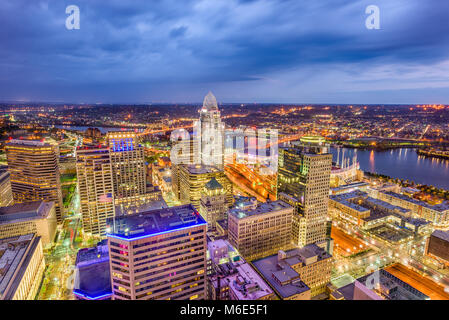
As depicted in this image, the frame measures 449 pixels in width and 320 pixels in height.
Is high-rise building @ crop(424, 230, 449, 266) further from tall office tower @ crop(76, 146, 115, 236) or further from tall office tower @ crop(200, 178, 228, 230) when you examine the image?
tall office tower @ crop(76, 146, 115, 236)

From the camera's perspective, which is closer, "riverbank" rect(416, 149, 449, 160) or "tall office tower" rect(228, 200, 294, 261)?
"tall office tower" rect(228, 200, 294, 261)

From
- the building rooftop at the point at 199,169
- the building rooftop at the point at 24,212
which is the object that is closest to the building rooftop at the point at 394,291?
the building rooftop at the point at 199,169

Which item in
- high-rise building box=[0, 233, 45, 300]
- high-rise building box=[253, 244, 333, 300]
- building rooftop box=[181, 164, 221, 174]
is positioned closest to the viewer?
high-rise building box=[253, 244, 333, 300]

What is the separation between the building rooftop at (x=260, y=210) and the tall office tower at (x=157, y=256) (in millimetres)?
5634

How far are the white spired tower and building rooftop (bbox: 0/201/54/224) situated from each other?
17792 mm

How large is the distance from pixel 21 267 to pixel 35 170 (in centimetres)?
1105

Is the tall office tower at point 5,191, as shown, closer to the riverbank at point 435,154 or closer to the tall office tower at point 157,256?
the tall office tower at point 157,256

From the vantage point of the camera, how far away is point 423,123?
7050cm

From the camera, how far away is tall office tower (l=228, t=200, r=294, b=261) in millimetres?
16875

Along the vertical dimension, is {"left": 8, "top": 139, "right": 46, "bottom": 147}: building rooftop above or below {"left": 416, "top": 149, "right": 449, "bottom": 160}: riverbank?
above

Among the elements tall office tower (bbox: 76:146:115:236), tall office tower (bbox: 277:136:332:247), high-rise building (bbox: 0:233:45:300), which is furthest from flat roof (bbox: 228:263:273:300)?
tall office tower (bbox: 76:146:115:236)

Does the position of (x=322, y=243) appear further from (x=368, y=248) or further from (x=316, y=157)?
(x=316, y=157)
